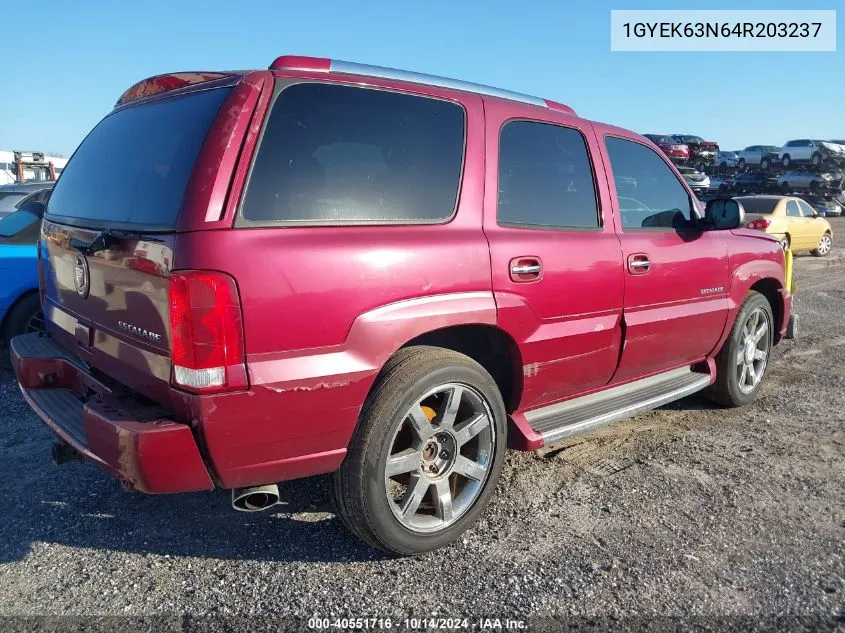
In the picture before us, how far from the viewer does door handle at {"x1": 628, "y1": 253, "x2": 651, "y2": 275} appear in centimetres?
353

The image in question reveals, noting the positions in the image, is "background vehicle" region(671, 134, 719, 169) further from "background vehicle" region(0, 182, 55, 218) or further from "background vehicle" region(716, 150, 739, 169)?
"background vehicle" region(0, 182, 55, 218)

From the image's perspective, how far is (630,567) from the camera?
8.86ft

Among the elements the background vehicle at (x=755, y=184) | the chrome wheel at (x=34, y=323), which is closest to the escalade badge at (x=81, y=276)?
the chrome wheel at (x=34, y=323)

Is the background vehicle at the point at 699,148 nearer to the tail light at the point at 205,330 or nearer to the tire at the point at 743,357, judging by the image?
the tire at the point at 743,357

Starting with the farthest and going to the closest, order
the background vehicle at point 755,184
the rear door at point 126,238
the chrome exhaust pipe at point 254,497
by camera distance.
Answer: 1. the background vehicle at point 755,184
2. the chrome exhaust pipe at point 254,497
3. the rear door at point 126,238

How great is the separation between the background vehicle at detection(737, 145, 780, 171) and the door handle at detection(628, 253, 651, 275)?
34.8 m

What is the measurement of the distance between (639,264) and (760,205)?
1316 centimetres

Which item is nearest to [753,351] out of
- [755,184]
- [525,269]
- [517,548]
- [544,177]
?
[544,177]

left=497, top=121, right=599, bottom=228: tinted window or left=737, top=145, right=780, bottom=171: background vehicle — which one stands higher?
left=737, top=145, right=780, bottom=171: background vehicle

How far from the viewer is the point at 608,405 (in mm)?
3557

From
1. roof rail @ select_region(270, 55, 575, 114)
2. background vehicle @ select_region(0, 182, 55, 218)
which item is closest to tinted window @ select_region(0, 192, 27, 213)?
background vehicle @ select_region(0, 182, 55, 218)

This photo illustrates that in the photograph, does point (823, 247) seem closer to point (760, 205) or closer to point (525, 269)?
point (760, 205)

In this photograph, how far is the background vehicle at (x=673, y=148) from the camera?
31.2 meters

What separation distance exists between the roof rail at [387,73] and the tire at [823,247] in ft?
50.5
